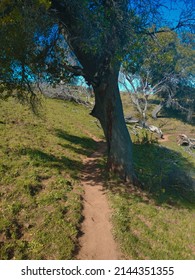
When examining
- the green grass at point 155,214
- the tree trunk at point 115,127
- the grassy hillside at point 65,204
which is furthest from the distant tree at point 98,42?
the grassy hillside at point 65,204

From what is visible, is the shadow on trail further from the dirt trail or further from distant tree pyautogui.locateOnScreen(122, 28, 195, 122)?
distant tree pyautogui.locateOnScreen(122, 28, 195, 122)

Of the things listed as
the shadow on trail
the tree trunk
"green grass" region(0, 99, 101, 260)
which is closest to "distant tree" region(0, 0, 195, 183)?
the tree trunk

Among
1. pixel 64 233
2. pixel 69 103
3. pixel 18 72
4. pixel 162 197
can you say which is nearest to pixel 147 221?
pixel 162 197

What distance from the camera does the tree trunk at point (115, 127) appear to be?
9.69 meters

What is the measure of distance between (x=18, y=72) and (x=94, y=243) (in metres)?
7.74

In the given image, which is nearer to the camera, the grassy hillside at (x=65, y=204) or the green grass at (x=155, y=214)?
the grassy hillside at (x=65, y=204)

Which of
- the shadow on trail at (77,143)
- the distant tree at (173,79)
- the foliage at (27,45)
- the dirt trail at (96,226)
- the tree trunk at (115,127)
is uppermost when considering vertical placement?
the distant tree at (173,79)

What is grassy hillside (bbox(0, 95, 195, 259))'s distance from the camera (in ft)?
20.2

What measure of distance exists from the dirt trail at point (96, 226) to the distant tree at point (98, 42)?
148 centimetres

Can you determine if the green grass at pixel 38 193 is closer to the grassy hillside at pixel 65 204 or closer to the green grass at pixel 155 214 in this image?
the grassy hillside at pixel 65 204

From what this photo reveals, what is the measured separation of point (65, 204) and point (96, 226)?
4.52ft

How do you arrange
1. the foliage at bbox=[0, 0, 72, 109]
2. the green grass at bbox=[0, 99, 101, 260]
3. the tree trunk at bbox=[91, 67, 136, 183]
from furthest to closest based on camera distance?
the tree trunk at bbox=[91, 67, 136, 183]
the foliage at bbox=[0, 0, 72, 109]
the green grass at bbox=[0, 99, 101, 260]
